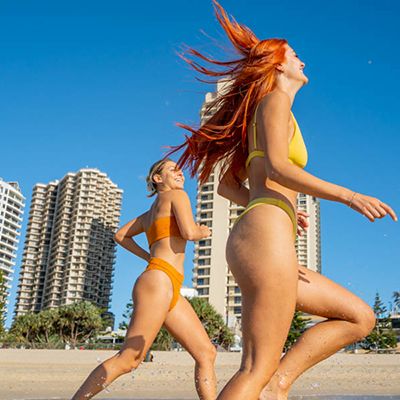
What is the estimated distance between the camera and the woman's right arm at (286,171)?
2.05m

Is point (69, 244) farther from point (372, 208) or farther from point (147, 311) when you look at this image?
point (372, 208)

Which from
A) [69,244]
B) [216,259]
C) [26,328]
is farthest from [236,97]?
[69,244]

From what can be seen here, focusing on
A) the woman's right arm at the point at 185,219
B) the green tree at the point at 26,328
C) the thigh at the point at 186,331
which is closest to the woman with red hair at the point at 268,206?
the woman's right arm at the point at 185,219

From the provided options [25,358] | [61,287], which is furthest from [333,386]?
[61,287]

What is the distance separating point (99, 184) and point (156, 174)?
149877 mm

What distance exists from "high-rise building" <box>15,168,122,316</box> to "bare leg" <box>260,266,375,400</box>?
455 ft

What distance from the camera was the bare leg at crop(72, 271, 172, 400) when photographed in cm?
328

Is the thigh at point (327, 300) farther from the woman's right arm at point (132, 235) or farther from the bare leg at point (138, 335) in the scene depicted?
the woman's right arm at point (132, 235)

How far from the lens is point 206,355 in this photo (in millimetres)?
3547

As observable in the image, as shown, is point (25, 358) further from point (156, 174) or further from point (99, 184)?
point (99, 184)

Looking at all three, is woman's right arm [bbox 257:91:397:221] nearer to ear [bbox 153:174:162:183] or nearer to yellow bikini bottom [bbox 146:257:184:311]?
yellow bikini bottom [bbox 146:257:184:311]

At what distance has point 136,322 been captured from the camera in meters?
3.32

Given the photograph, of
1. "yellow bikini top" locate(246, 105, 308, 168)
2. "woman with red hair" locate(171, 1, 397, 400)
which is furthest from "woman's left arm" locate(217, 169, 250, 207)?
"yellow bikini top" locate(246, 105, 308, 168)

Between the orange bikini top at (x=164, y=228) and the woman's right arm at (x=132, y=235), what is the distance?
35cm
